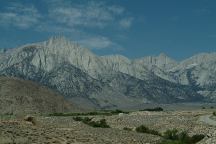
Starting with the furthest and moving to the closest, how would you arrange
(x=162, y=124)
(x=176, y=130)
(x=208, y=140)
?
1. (x=162, y=124)
2. (x=176, y=130)
3. (x=208, y=140)

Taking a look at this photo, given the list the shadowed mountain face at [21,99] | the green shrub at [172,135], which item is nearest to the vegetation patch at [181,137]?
the green shrub at [172,135]

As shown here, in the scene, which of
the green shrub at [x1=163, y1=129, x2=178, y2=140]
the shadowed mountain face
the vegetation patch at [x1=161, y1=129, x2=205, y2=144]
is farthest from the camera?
the shadowed mountain face

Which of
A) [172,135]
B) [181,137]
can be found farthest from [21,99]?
[181,137]

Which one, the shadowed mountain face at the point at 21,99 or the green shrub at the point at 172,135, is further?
the shadowed mountain face at the point at 21,99

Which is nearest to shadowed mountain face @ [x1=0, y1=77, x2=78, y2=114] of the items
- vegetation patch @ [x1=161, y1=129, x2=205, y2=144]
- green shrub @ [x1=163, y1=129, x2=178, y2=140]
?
green shrub @ [x1=163, y1=129, x2=178, y2=140]

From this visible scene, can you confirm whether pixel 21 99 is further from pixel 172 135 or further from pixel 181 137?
pixel 181 137

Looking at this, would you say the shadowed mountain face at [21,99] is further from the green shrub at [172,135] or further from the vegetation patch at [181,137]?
the vegetation patch at [181,137]

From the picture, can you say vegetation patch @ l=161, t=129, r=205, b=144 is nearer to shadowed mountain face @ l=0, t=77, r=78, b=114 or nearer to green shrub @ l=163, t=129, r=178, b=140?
green shrub @ l=163, t=129, r=178, b=140

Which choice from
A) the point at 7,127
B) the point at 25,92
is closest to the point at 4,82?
the point at 25,92

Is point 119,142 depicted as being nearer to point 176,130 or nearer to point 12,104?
point 176,130

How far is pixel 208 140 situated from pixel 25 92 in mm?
160352

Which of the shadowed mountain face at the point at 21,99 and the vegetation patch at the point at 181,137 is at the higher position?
the shadowed mountain face at the point at 21,99

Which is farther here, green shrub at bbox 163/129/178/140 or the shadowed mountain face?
the shadowed mountain face

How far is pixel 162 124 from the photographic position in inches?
3349
